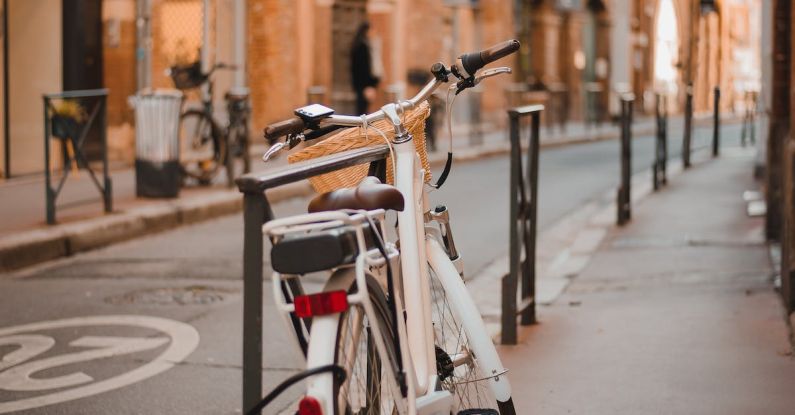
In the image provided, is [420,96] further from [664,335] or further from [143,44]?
[143,44]

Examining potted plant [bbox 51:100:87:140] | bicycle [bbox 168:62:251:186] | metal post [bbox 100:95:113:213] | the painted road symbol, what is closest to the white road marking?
the painted road symbol

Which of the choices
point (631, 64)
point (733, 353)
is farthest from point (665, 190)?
point (631, 64)

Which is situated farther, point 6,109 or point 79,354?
point 6,109

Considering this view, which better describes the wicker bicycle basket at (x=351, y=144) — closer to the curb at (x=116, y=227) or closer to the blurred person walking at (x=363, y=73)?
the curb at (x=116, y=227)

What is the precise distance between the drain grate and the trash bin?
157 inches

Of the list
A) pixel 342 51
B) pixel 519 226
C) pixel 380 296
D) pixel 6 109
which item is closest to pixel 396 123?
pixel 380 296

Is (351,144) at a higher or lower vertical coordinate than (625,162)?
higher

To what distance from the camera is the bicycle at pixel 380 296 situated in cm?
303

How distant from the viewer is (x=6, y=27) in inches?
583

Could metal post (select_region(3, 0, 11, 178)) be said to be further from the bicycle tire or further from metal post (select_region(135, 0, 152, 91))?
the bicycle tire

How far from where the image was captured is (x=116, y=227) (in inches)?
419

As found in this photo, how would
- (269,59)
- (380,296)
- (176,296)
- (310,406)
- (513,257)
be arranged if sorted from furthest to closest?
(269,59), (176,296), (513,257), (380,296), (310,406)

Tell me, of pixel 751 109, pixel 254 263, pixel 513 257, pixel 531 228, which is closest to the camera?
pixel 254 263

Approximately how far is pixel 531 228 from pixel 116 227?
4.96 metres
